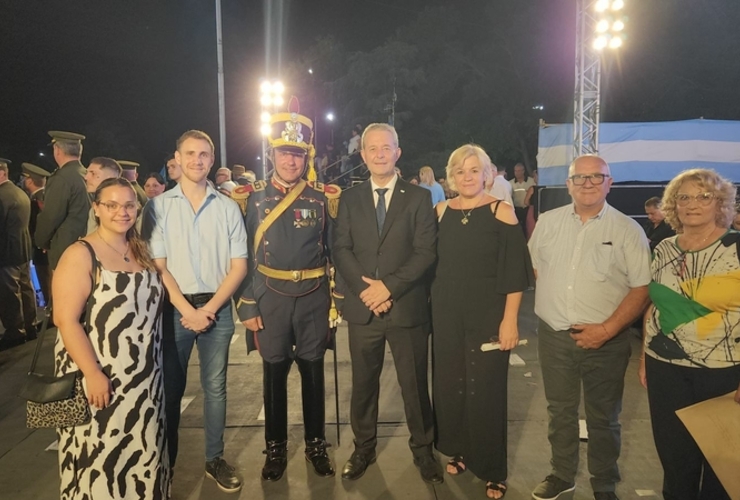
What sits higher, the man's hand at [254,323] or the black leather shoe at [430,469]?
the man's hand at [254,323]

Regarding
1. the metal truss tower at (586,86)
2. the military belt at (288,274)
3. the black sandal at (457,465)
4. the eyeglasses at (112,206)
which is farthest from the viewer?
the metal truss tower at (586,86)

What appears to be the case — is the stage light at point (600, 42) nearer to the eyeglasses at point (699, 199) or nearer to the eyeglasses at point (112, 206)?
the eyeglasses at point (699, 199)

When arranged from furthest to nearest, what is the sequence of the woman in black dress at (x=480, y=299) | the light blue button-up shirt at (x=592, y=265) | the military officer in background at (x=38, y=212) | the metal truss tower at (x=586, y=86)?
the metal truss tower at (x=586, y=86), the military officer in background at (x=38, y=212), the woman in black dress at (x=480, y=299), the light blue button-up shirt at (x=592, y=265)

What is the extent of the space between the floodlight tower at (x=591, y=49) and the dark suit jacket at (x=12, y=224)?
29.4ft

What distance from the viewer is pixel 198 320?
9.57 ft

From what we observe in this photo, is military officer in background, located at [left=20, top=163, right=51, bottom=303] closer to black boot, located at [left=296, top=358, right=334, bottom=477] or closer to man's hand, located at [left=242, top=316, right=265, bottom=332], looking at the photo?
man's hand, located at [left=242, top=316, right=265, bottom=332]

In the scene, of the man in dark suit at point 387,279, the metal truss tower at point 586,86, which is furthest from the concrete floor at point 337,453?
the metal truss tower at point 586,86

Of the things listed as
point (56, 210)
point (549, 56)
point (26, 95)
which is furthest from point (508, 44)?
point (26, 95)

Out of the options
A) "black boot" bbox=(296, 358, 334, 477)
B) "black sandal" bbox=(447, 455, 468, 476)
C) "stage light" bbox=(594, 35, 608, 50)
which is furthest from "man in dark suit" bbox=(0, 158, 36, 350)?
"stage light" bbox=(594, 35, 608, 50)

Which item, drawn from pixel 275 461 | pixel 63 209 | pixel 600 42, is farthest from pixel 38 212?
pixel 600 42

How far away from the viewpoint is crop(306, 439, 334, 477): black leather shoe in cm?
325

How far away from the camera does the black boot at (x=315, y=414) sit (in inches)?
129

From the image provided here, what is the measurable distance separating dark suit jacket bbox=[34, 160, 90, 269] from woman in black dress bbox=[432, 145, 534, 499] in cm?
352

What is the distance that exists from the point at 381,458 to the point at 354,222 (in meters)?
1.61
